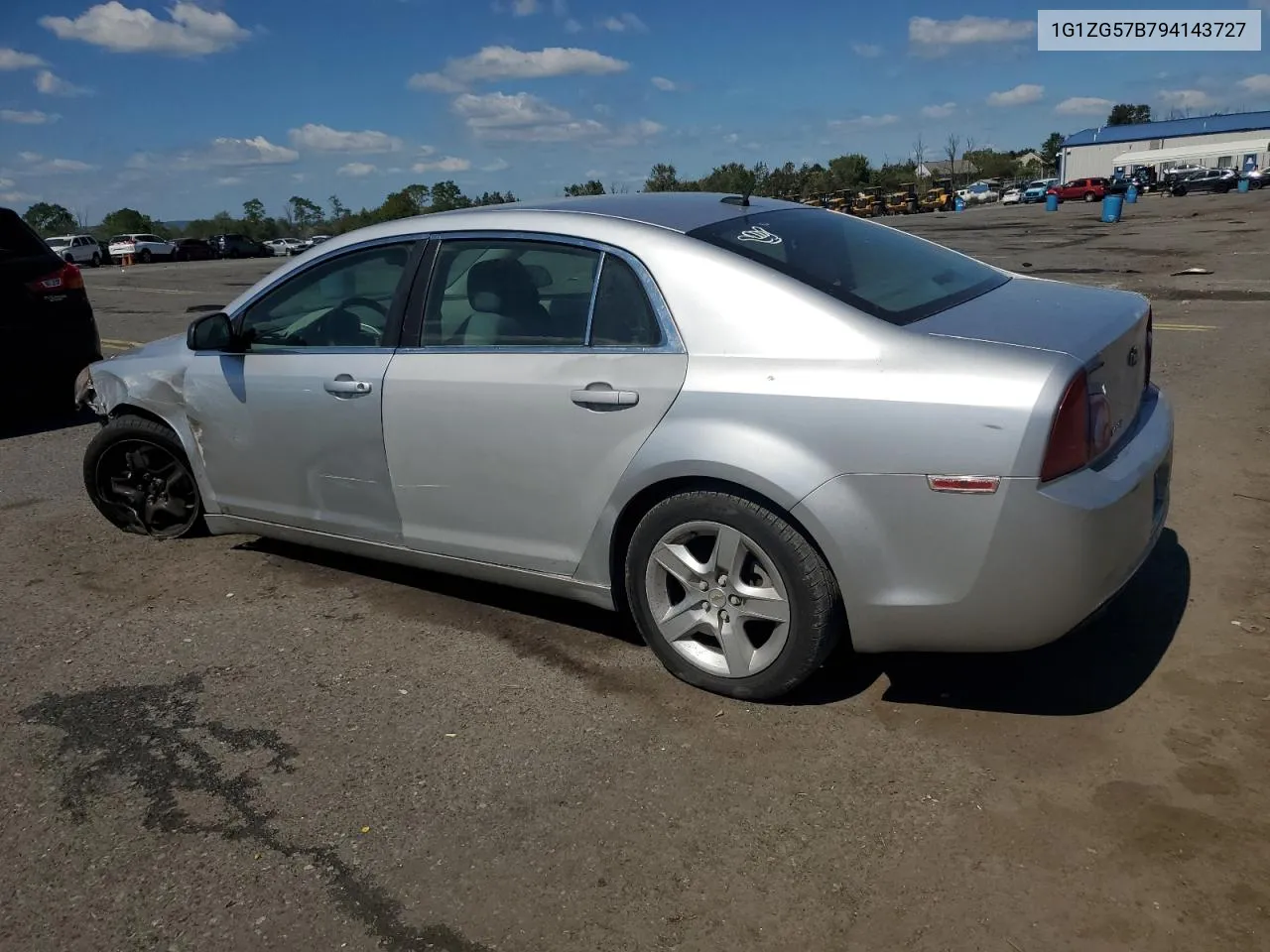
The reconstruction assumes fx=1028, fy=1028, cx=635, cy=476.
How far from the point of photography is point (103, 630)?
4234mm

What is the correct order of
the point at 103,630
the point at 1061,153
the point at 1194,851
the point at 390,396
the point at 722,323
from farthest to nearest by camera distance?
1. the point at 1061,153
2. the point at 103,630
3. the point at 390,396
4. the point at 722,323
5. the point at 1194,851

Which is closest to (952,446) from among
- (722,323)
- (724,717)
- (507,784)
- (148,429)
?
(722,323)

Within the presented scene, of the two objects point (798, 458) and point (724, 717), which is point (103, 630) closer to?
point (724, 717)

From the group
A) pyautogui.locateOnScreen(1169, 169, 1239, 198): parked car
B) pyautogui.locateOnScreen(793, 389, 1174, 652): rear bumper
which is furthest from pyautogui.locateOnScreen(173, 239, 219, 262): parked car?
pyautogui.locateOnScreen(1169, 169, 1239, 198): parked car

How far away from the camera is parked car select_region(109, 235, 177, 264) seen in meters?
48.7

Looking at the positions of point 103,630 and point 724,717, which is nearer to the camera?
point 724,717

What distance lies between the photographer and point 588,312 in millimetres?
3518

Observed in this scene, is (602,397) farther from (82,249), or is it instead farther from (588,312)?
(82,249)

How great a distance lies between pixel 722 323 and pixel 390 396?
54.0 inches

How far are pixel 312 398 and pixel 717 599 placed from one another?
191 cm

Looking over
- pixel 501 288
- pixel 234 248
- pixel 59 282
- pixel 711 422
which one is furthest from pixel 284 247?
pixel 711 422

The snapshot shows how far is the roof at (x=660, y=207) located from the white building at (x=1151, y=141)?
101 meters

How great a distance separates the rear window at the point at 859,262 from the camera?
129 inches

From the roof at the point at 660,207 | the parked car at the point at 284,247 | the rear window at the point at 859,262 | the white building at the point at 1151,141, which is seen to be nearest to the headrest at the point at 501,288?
the roof at the point at 660,207
